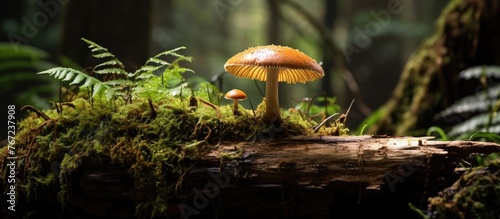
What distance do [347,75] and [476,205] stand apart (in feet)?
10.1

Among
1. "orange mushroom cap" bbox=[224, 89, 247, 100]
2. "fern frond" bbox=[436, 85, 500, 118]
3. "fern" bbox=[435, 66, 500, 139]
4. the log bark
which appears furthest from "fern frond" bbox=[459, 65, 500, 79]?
"orange mushroom cap" bbox=[224, 89, 247, 100]

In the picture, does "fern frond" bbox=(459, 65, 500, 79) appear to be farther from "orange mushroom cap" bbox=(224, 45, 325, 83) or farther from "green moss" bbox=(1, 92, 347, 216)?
"orange mushroom cap" bbox=(224, 45, 325, 83)

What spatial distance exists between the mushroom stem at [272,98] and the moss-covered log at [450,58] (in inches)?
106

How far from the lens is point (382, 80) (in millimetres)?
11688

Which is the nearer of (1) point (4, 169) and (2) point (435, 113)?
(1) point (4, 169)

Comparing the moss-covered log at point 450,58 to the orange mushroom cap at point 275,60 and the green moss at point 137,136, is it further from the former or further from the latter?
the orange mushroom cap at point 275,60

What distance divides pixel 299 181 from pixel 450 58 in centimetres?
348

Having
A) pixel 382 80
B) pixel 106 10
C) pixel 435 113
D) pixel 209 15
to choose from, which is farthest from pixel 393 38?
pixel 209 15

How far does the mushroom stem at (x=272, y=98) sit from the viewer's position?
2617 millimetres

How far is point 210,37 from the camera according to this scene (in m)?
24.3

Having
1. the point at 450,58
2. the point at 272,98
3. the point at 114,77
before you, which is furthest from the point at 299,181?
the point at 450,58

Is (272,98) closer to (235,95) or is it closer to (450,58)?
(235,95)

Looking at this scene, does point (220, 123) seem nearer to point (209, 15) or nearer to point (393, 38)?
point (393, 38)

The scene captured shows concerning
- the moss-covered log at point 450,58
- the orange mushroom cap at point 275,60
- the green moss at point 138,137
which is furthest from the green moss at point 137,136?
the moss-covered log at point 450,58
